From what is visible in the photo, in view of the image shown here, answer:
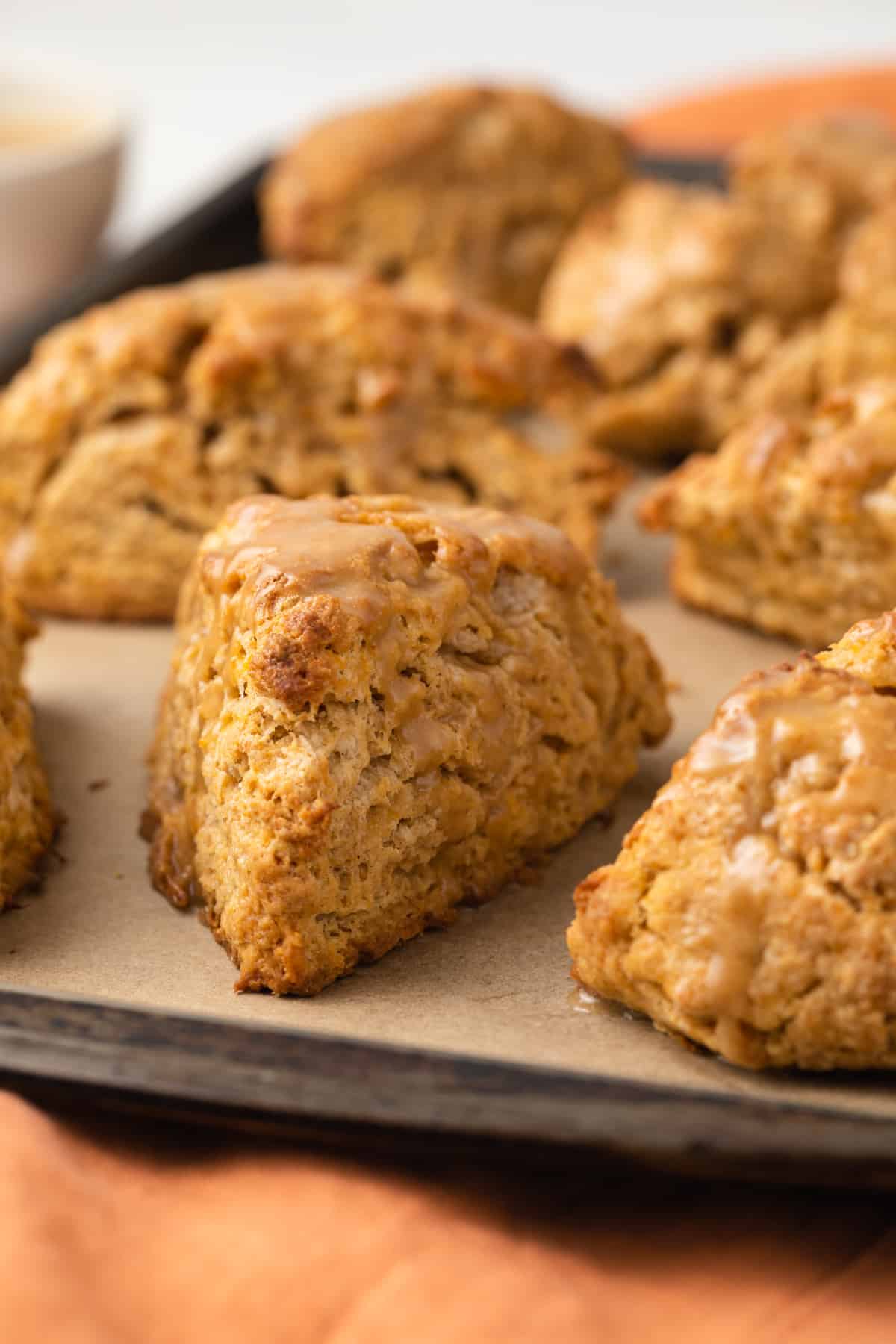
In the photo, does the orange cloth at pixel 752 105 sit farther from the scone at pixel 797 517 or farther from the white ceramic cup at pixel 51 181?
the scone at pixel 797 517

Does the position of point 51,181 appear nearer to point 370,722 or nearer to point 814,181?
point 814,181

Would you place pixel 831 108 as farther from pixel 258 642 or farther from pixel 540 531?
pixel 258 642

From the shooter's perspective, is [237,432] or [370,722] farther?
[237,432]

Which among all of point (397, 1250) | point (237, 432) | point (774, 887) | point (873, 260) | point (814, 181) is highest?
point (814, 181)

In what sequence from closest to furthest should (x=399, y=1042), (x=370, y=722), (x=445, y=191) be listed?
(x=399, y=1042) < (x=370, y=722) < (x=445, y=191)

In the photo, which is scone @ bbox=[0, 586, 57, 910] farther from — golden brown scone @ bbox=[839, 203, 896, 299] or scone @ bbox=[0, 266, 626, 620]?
golden brown scone @ bbox=[839, 203, 896, 299]

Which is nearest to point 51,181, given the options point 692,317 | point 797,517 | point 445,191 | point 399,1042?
point 445,191

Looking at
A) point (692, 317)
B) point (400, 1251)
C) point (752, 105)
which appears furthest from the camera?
point (752, 105)
